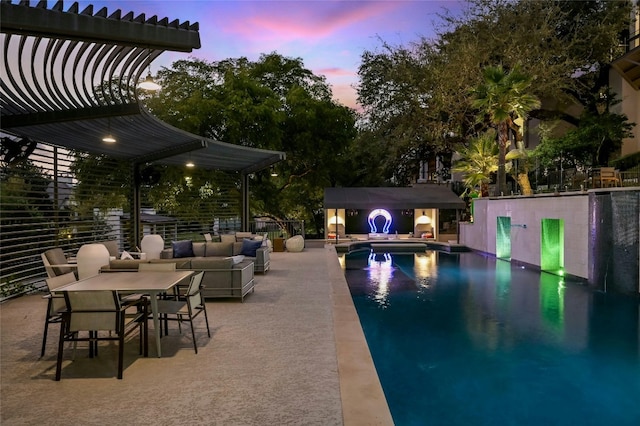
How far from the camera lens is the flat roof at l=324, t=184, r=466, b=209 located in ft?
76.2

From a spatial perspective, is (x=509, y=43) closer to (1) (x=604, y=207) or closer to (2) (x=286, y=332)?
(1) (x=604, y=207)

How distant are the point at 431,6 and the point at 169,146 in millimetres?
19297

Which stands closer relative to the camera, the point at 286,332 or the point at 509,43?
the point at 286,332

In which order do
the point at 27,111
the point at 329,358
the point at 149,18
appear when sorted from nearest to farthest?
the point at 149,18, the point at 329,358, the point at 27,111

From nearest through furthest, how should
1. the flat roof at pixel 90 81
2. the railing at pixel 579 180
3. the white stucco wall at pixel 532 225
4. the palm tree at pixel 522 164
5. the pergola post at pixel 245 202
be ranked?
1. the flat roof at pixel 90 81
2. the white stucco wall at pixel 532 225
3. the railing at pixel 579 180
4. the pergola post at pixel 245 202
5. the palm tree at pixel 522 164

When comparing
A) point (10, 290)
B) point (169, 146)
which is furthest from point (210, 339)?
point (169, 146)

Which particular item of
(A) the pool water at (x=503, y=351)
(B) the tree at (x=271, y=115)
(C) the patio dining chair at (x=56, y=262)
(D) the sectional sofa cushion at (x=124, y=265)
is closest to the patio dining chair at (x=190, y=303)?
(D) the sectional sofa cushion at (x=124, y=265)

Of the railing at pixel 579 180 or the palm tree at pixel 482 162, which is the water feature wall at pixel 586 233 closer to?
the railing at pixel 579 180

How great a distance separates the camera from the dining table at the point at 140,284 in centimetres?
477

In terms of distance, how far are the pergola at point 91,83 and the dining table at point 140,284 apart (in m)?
2.37

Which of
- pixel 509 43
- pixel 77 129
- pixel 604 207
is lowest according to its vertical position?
pixel 604 207

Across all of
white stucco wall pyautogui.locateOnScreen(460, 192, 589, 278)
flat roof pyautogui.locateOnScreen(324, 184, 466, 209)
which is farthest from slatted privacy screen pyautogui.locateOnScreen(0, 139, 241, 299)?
white stucco wall pyautogui.locateOnScreen(460, 192, 589, 278)

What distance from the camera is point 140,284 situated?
16.5ft

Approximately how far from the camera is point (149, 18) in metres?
4.31
